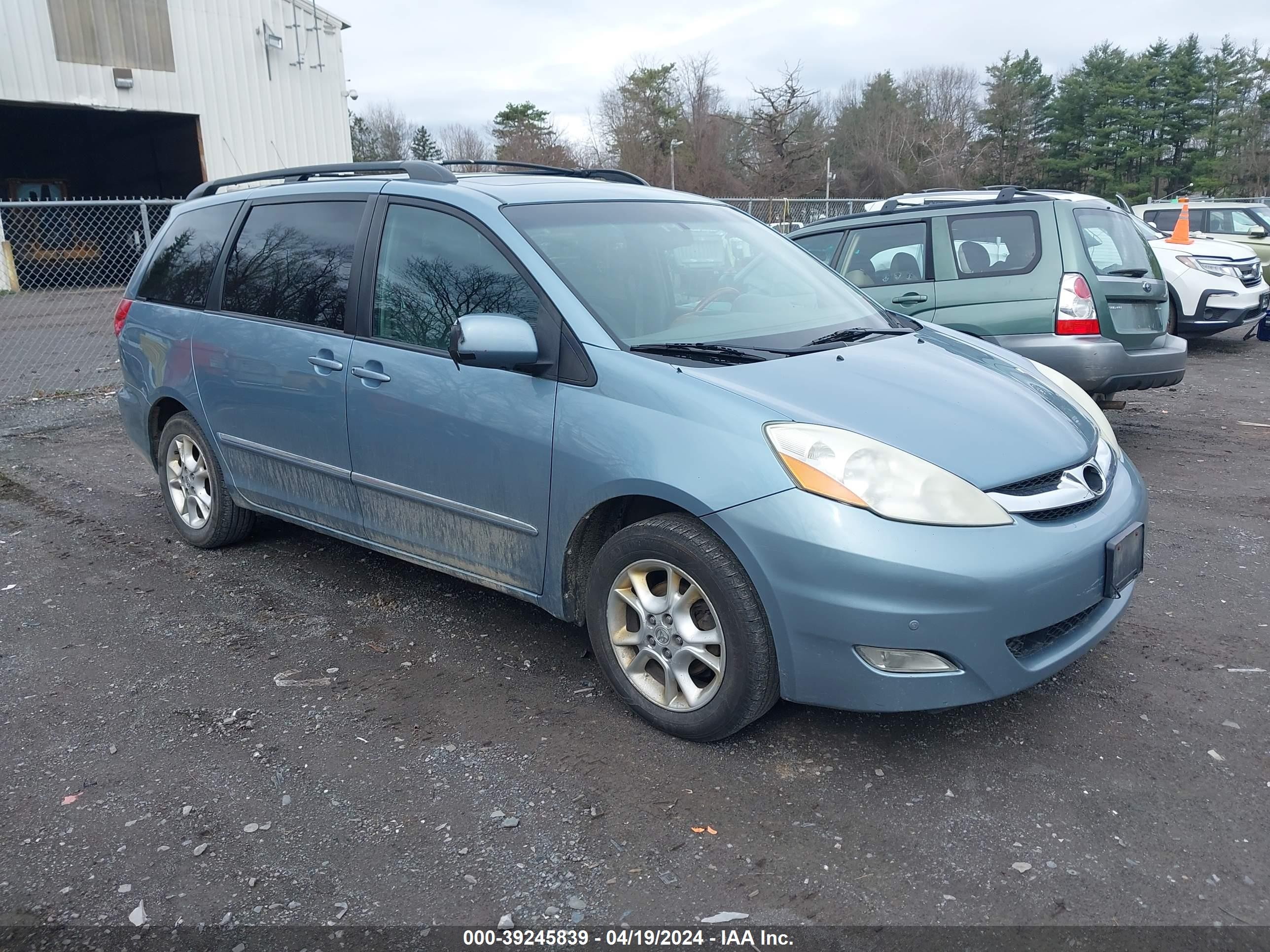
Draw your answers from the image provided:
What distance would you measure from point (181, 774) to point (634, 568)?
5.17ft

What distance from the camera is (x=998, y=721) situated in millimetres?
3301

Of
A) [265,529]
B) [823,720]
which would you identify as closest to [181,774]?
[823,720]

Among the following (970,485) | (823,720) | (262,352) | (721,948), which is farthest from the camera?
(262,352)

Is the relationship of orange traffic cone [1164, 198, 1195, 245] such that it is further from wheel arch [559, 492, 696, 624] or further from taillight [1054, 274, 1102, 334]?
wheel arch [559, 492, 696, 624]

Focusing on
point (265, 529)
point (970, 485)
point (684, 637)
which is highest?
point (970, 485)

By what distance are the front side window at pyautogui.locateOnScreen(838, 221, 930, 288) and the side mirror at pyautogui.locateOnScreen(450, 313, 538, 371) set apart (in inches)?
174

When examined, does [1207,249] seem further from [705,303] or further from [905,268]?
[705,303]

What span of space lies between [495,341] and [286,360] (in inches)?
57.9

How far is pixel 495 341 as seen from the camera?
10.9 feet

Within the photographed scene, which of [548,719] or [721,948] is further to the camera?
[548,719]

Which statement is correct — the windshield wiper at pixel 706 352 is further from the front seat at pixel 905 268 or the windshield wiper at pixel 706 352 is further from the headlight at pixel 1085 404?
the front seat at pixel 905 268

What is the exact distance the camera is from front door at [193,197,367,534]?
4176 mm

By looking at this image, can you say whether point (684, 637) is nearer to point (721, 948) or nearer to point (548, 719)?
point (548, 719)

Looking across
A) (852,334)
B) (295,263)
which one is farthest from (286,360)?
(852,334)
